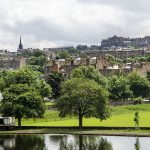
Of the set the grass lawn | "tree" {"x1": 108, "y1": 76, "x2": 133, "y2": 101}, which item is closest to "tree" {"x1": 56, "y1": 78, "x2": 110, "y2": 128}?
the grass lawn

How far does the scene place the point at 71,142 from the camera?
75688mm

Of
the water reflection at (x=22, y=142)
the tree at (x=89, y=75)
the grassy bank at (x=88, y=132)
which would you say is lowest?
the water reflection at (x=22, y=142)

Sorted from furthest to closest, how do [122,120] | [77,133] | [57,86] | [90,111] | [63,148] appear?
[57,86] < [122,120] < [90,111] < [77,133] < [63,148]

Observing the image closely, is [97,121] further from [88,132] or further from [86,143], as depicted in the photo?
[86,143]

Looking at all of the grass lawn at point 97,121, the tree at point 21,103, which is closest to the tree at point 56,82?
the grass lawn at point 97,121

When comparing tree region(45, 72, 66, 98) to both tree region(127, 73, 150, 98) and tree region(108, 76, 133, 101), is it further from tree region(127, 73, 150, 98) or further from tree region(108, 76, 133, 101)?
tree region(127, 73, 150, 98)

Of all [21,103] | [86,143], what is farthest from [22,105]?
[86,143]

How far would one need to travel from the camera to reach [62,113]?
309ft

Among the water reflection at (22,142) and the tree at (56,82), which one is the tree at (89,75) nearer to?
the tree at (56,82)

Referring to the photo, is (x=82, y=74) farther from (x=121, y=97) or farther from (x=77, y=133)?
(x=77, y=133)

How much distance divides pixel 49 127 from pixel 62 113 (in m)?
3.09

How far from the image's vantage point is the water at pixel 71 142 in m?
70.6

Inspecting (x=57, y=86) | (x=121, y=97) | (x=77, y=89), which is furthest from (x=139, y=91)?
(x=77, y=89)

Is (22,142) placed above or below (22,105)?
below
